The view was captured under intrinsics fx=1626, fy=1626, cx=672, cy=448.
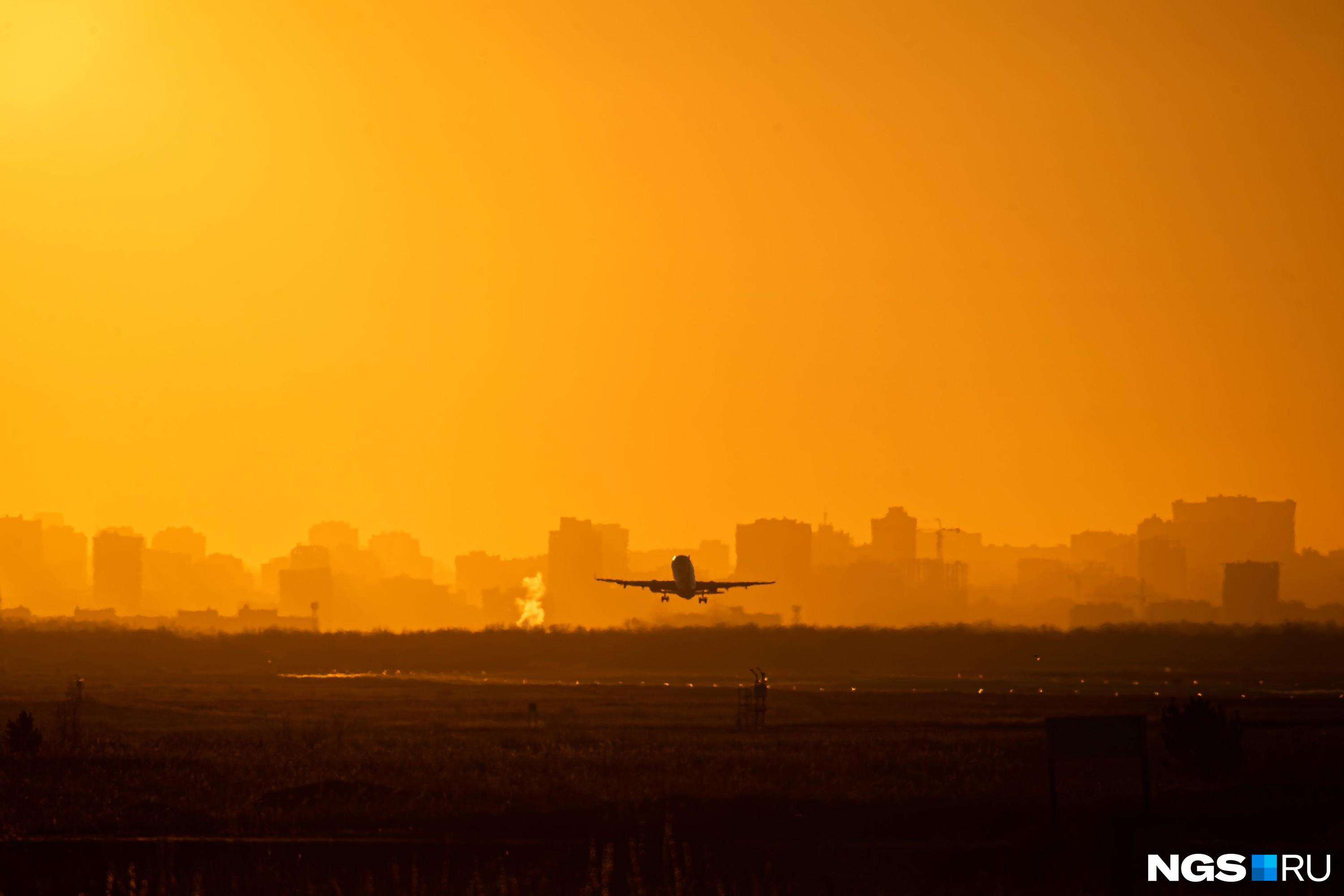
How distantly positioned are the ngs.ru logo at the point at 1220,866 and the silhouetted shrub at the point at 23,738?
4733cm

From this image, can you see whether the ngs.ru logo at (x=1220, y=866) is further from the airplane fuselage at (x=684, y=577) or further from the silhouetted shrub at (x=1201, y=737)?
the airplane fuselage at (x=684, y=577)

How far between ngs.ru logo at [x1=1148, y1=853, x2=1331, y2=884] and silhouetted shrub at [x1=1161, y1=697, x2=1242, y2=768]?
3360 centimetres

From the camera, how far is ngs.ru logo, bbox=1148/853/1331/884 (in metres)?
18.8

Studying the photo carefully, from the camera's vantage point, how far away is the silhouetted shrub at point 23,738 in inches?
2297

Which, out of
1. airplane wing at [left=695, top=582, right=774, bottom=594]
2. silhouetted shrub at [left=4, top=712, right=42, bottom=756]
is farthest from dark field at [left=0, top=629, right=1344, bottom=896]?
airplane wing at [left=695, top=582, right=774, bottom=594]

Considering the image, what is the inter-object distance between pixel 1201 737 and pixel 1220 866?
3702cm

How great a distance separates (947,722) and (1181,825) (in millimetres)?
60139

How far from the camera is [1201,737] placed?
5412 cm

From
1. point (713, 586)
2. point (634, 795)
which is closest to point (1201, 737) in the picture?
point (634, 795)

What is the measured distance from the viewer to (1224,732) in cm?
5800

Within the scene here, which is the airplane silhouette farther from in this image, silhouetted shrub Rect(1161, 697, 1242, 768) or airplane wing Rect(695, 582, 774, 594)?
silhouetted shrub Rect(1161, 697, 1242, 768)

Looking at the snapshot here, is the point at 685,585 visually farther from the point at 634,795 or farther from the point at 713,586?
the point at 634,795

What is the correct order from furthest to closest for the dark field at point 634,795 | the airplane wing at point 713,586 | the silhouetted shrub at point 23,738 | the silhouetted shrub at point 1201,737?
the airplane wing at point 713,586
the silhouetted shrub at point 23,738
the silhouetted shrub at point 1201,737
the dark field at point 634,795

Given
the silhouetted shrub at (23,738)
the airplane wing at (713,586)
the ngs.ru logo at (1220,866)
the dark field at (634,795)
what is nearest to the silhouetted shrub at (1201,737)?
the dark field at (634,795)
